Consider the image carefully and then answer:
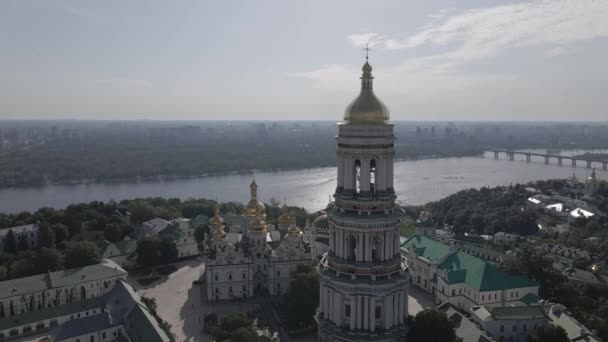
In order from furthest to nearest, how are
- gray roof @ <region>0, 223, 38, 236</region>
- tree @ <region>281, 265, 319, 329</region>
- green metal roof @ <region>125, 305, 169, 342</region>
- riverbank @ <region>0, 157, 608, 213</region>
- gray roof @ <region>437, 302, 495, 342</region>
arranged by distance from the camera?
riverbank @ <region>0, 157, 608, 213</region>, gray roof @ <region>0, 223, 38, 236</region>, tree @ <region>281, 265, 319, 329</region>, green metal roof @ <region>125, 305, 169, 342</region>, gray roof @ <region>437, 302, 495, 342</region>

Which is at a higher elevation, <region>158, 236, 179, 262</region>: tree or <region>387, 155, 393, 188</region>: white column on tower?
<region>387, 155, 393, 188</region>: white column on tower

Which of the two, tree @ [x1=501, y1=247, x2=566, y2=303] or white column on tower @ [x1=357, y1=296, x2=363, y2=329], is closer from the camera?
white column on tower @ [x1=357, y1=296, x2=363, y2=329]

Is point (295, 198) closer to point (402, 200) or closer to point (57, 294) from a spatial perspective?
point (402, 200)

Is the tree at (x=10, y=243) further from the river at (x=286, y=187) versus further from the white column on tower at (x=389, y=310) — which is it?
the white column on tower at (x=389, y=310)

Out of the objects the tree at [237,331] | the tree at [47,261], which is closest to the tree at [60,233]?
the tree at [47,261]

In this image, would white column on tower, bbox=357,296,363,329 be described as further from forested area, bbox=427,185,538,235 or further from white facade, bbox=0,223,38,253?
forested area, bbox=427,185,538,235

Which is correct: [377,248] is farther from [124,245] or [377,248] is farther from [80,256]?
[124,245]

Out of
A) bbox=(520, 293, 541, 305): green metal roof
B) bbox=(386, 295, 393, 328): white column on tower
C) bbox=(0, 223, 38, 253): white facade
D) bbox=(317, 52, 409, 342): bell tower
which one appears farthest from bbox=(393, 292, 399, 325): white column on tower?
bbox=(0, 223, 38, 253): white facade
